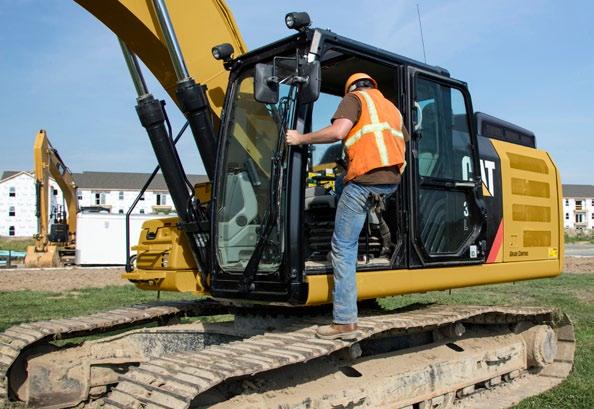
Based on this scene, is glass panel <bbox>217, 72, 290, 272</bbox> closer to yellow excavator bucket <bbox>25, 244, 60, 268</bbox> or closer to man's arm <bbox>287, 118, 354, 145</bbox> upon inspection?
man's arm <bbox>287, 118, 354, 145</bbox>

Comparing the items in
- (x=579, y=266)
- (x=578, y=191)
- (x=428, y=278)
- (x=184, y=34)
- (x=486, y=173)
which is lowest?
(x=579, y=266)

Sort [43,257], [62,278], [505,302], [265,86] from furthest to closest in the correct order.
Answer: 1. [43,257]
2. [62,278]
3. [505,302]
4. [265,86]

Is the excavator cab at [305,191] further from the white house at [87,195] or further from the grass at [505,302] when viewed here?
the white house at [87,195]

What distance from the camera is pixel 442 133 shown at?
5.86 meters

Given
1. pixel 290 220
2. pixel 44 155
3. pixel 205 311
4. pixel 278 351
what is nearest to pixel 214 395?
pixel 278 351

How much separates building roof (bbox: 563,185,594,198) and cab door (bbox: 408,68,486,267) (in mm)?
102280

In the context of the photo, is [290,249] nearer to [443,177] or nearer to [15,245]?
[443,177]

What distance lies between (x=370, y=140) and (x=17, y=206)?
77.5 m

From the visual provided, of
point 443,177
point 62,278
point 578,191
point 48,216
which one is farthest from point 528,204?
point 578,191

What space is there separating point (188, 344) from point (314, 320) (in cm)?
124

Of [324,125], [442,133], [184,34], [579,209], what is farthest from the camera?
[579,209]

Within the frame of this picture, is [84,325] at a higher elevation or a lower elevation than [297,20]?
lower

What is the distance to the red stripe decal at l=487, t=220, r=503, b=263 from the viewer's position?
20.3ft

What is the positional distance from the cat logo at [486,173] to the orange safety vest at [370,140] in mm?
1475
